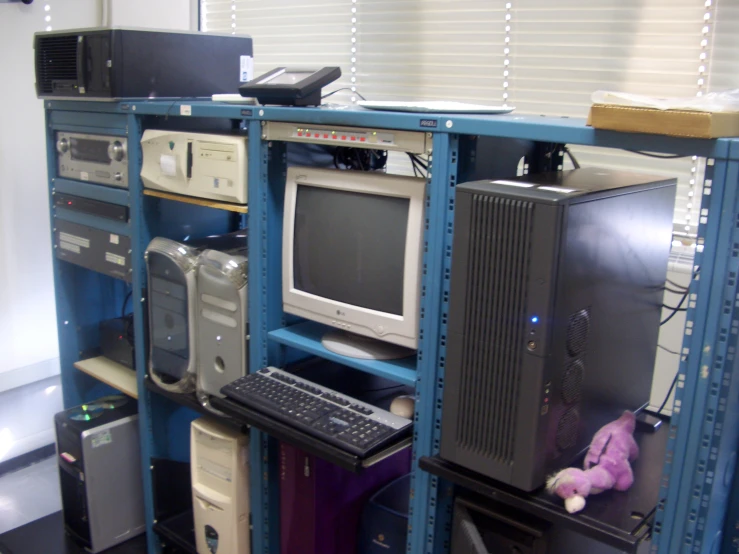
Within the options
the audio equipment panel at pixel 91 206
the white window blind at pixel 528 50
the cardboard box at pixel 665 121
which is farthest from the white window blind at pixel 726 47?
the audio equipment panel at pixel 91 206

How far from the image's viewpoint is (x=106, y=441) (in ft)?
7.26

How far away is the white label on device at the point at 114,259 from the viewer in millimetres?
2133

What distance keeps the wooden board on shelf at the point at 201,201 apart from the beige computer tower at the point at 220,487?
0.63 metres

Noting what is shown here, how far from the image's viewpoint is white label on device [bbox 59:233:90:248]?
2252 millimetres

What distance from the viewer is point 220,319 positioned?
Answer: 71.3 inches

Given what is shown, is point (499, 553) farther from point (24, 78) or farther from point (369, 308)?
point (24, 78)

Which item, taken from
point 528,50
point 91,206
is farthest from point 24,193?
point 528,50

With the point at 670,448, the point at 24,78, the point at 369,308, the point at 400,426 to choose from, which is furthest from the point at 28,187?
the point at 670,448

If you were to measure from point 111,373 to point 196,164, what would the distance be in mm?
989

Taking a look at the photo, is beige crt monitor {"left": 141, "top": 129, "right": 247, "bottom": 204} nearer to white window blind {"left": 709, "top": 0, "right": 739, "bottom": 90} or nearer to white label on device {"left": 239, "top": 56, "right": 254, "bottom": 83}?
white label on device {"left": 239, "top": 56, "right": 254, "bottom": 83}

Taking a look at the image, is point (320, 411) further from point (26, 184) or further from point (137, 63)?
point (26, 184)

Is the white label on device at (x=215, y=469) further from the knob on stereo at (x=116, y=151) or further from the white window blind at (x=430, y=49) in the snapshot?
the white window blind at (x=430, y=49)

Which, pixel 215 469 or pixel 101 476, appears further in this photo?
pixel 101 476

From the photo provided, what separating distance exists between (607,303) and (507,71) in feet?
3.68
